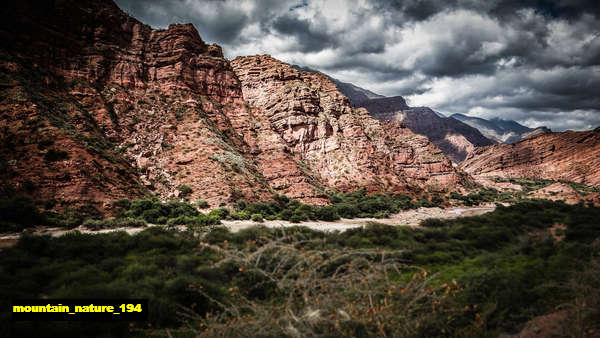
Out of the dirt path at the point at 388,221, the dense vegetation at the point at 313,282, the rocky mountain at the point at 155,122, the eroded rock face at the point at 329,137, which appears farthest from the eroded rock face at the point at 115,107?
the dense vegetation at the point at 313,282

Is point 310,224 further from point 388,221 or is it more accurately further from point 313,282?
point 313,282

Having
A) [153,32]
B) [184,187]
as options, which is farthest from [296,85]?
[184,187]

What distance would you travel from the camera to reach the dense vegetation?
3.72 m

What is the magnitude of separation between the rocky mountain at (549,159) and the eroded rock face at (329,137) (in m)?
46.0

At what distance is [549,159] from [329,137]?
87.7 m

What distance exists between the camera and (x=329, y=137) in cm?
5044

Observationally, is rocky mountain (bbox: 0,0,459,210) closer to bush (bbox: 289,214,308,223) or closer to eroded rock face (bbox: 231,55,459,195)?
eroded rock face (bbox: 231,55,459,195)

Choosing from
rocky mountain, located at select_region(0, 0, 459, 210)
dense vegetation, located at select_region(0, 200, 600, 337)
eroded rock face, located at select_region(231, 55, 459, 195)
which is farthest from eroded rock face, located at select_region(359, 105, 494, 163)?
dense vegetation, located at select_region(0, 200, 600, 337)

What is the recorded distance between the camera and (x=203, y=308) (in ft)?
21.5

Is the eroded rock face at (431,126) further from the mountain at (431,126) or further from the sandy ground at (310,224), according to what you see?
the sandy ground at (310,224)

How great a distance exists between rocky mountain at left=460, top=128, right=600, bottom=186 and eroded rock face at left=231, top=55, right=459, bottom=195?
46036mm

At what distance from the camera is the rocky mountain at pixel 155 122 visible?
22.4m

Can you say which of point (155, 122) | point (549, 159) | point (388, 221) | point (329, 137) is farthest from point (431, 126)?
point (155, 122)

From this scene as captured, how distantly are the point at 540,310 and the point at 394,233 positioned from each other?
966 centimetres
